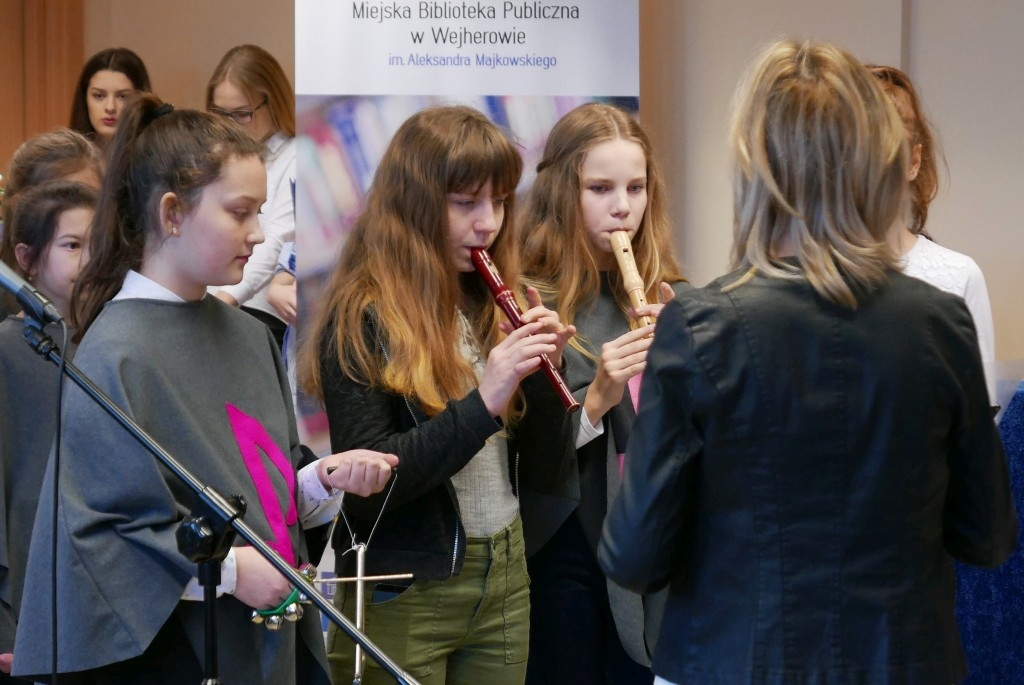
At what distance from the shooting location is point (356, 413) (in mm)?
1916

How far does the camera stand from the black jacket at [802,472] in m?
1.30

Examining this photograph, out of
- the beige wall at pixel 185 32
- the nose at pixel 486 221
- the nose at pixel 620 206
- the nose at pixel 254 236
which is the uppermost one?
the beige wall at pixel 185 32

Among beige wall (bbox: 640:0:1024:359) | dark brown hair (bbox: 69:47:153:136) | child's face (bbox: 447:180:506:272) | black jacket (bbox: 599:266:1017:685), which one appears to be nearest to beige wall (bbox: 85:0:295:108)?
dark brown hair (bbox: 69:47:153:136)

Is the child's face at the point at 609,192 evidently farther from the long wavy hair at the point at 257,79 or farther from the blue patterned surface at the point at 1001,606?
the long wavy hair at the point at 257,79

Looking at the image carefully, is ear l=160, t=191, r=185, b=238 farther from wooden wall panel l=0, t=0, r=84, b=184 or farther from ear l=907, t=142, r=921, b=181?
wooden wall panel l=0, t=0, r=84, b=184

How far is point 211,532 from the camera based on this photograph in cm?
132

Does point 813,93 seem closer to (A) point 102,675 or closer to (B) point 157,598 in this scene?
(B) point 157,598

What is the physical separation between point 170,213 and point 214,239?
0.26ft

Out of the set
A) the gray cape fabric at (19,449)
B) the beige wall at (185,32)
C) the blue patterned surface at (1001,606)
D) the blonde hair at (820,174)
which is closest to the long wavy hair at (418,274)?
the gray cape fabric at (19,449)

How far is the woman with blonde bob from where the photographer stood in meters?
1.30

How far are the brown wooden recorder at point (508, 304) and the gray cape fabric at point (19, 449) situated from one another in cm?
79

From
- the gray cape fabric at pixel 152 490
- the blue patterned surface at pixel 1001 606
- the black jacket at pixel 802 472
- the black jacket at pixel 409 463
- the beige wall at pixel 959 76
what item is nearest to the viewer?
the black jacket at pixel 802 472

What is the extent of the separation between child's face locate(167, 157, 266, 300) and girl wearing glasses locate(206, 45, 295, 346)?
6.86 ft

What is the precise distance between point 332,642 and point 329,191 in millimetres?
1935
